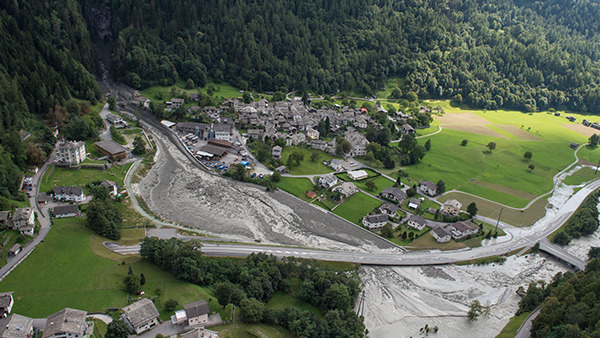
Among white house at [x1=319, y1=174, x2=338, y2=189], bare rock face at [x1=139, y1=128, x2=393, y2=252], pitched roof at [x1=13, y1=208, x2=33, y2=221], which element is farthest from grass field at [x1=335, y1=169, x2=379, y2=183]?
pitched roof at [x1=13, y1=208, x2=33, y2=221]

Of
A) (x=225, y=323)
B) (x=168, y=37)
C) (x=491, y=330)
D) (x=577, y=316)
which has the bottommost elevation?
(x=491, y=330)

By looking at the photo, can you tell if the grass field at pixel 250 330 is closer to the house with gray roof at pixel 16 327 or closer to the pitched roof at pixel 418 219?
the house with gray roof at pixel 16 327

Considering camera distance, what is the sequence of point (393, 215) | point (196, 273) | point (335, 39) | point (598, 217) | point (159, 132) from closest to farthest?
point (196, 273)
point (393, 215)
point (598, 217)
point (159, 132)
point (335, 39)

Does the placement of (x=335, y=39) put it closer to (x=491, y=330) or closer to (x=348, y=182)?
(x=348, y=182)

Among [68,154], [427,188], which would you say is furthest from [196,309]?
[427,188]

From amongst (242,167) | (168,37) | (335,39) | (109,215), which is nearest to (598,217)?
(242,167)

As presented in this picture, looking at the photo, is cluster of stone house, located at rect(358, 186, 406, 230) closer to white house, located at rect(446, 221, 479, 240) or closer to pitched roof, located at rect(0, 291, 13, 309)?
white house, located at rect(446, 221, 479, 240)
